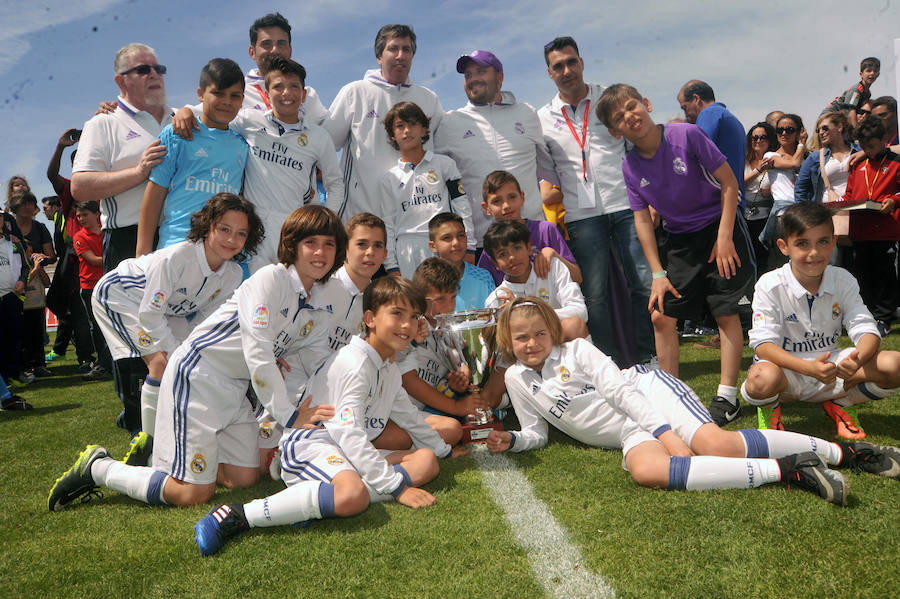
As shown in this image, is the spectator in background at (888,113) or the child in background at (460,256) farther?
the spectator in background at (888,113)

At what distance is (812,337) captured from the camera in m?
3.70

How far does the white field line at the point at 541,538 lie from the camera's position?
2123 mm

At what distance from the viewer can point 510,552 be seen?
2402mm

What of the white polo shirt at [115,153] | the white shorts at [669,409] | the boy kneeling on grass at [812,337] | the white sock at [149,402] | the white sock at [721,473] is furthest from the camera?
the white polo shirt at [115,153]

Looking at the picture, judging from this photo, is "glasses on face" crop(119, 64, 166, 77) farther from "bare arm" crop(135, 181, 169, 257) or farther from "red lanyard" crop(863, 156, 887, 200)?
"red lanyard" crop(863, 156, 887, 200)

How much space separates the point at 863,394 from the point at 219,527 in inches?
135

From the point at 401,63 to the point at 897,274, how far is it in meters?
6.17

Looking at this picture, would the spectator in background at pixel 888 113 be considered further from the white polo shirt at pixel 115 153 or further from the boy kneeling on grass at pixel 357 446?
the white polo shirt at pixel 115 153

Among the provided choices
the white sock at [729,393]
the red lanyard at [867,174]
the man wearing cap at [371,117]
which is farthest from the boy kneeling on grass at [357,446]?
the red lanyard at [867,174]

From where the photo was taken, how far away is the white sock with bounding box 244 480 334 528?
9.04ft

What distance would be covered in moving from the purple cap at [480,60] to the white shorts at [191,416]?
348 cm

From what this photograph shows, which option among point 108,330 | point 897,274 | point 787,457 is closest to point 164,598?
point 108,330

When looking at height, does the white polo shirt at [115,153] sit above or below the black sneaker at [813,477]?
above

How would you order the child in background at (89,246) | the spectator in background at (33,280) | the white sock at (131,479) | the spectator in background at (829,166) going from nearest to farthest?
the white sock at (131,479) → the spectator in background at (829,166) → the child in background at (89,246) → the spectator in background at (33,280)
